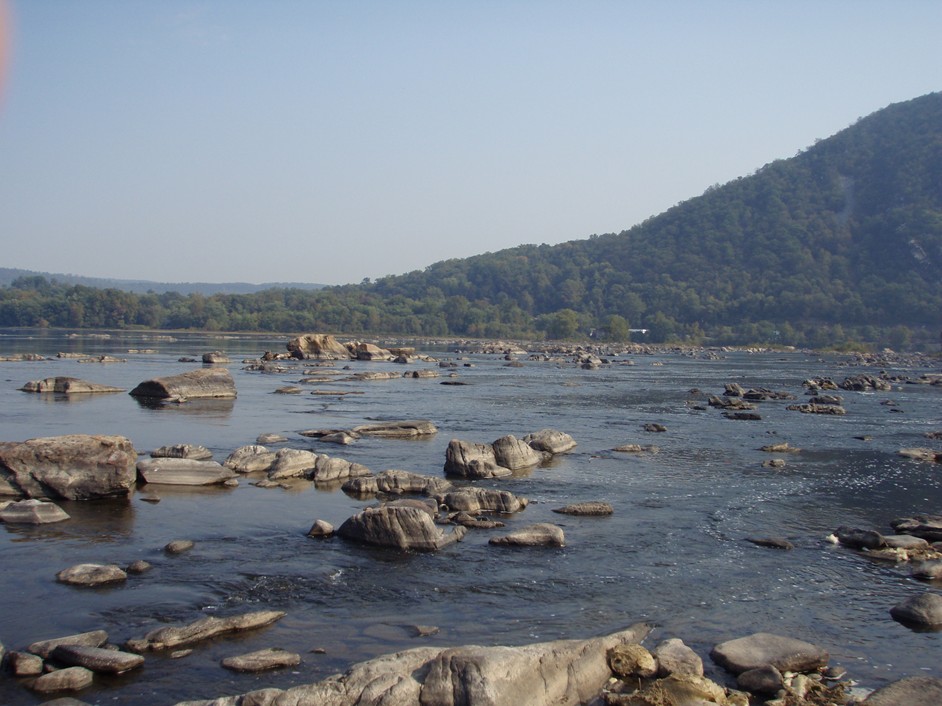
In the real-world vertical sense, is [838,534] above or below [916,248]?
below

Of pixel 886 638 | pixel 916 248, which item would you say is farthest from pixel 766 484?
pixel 916 248

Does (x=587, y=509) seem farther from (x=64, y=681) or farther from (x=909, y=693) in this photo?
(x=64, y=681)

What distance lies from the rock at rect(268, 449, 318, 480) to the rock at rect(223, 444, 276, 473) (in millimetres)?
362

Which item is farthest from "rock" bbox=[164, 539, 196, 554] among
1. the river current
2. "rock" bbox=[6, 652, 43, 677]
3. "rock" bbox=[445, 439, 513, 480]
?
"rock" bbox=[445, 439, 513, 480]

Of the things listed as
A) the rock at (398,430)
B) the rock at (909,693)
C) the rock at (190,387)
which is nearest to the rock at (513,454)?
the rock at (398,430)

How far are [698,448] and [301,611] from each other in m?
21.7

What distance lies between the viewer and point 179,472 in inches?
838

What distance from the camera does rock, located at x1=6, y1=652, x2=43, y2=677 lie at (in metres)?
9.93

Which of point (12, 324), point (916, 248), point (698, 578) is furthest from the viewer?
point (12, 324)

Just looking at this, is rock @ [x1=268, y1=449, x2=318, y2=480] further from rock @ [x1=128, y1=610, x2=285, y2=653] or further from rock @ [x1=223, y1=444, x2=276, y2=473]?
rock @ [x1=128, y1=610, x2=285, y2=653]

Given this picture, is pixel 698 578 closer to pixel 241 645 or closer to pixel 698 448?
pixel 241 645

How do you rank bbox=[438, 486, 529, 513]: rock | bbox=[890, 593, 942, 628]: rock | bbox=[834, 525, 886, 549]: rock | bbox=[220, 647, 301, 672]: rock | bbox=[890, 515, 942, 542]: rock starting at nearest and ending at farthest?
bbox=[220, 647, 301, 672]: rock, bbox=[890, 593, 942, 628]: rock, bbox=[834, 525, 886, 549]: rock, bbox=[890, 515, 942, 542]: rock, bbox=[438, 486, 529, 513]: rock

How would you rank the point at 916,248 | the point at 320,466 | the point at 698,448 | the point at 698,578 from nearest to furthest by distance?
the point at 698,578, the point at 320,466, the point at 698,448, the point at 916,248

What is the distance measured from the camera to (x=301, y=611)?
1239cm
